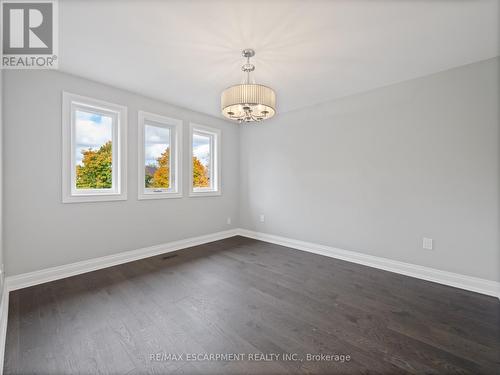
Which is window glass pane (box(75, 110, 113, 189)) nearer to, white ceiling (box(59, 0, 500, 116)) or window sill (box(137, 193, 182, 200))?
window sill (box(137, 193, 182, 200))

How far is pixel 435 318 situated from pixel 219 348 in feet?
6.17

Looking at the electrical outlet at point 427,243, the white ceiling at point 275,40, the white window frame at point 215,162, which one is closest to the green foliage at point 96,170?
the white ceiling at point 275,40

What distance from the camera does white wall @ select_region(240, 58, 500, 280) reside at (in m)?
2.46

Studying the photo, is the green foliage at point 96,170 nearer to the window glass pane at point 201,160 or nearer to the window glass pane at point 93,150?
the window glass pane at point 93,150

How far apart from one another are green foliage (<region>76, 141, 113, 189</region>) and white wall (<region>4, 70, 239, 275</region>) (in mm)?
251

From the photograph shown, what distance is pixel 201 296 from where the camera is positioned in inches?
90.7

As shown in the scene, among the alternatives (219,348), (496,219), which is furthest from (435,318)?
(219,348)

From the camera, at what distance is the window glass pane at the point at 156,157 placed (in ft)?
11.8

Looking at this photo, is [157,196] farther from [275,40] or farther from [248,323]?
[275,40]

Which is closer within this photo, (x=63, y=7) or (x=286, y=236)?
(x=63, y=7)

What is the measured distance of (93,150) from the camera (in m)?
3.02

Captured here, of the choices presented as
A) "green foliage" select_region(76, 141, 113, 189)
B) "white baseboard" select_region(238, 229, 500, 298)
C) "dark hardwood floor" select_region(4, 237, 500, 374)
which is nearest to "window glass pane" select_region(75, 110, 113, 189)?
"green foliage" select_region(76, 141, 113, 189)

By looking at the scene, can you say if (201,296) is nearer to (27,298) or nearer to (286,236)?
(27,298)

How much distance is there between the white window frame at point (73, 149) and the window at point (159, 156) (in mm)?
251
